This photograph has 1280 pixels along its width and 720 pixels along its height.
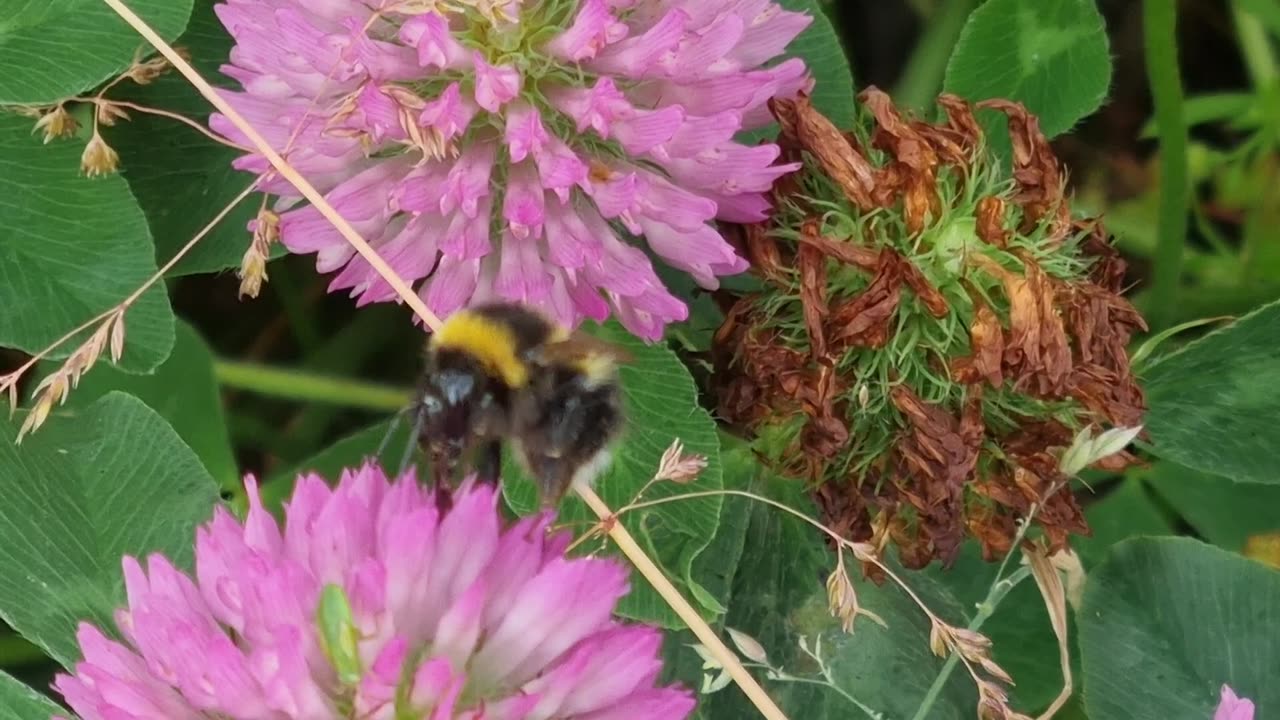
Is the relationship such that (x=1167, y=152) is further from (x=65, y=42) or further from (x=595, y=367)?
(x=65, y=42)

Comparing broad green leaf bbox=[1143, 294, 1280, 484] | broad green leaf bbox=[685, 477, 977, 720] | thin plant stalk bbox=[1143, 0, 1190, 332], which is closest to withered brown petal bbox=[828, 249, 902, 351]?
broad green leaf bbox=[685, 477, 977, 720]

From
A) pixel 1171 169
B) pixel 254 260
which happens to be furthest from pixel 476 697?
pixel 1171 169

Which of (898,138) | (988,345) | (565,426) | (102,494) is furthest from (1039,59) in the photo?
(102,494)

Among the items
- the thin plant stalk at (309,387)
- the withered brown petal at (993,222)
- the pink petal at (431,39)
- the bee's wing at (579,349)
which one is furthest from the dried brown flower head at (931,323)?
the thin plant stalk at (309,387)

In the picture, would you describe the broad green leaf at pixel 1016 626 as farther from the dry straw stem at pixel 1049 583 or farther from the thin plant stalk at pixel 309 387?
the thin plant stalk at pixel 309 387

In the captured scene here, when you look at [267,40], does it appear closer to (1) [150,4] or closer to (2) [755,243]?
(1) [150,4]
